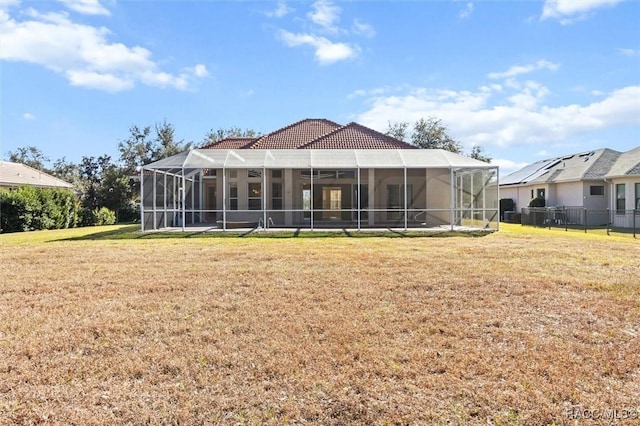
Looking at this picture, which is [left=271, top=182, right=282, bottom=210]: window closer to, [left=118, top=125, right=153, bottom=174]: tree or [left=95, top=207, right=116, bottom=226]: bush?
[left=95, top=207, right=116, bottom=226]: bush

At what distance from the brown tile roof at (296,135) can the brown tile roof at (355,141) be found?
1.60 m

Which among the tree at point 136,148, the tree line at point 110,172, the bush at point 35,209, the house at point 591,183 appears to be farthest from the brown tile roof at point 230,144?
the house at point 591,183

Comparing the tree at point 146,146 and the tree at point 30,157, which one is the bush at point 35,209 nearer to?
the tree at point 146,146

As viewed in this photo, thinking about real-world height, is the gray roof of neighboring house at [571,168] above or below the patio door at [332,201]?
above

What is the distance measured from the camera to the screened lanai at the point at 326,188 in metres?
17.0

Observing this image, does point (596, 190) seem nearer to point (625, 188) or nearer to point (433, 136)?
point (625, 188)

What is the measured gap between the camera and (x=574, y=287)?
657cm

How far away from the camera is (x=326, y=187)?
2070cm

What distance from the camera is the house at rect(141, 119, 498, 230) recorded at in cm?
1705

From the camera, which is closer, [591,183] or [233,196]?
[233,196]

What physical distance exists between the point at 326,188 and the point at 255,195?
3.52 m

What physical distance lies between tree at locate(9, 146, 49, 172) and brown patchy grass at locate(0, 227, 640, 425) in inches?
2144

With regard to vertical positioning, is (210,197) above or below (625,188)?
below

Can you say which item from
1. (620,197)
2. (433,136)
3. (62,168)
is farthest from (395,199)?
(62,168)
